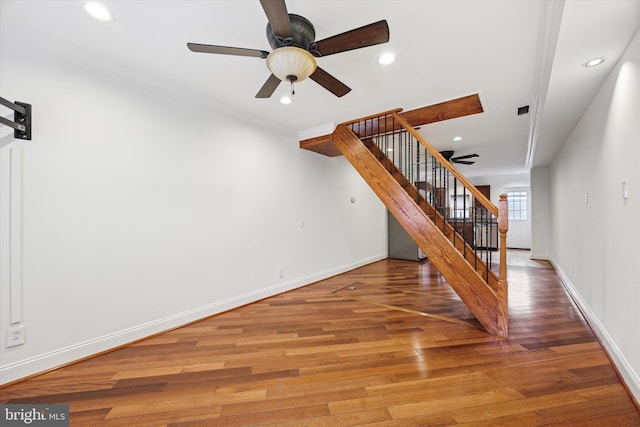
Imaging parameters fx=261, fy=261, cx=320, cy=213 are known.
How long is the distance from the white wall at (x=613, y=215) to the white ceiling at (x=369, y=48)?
0.21m

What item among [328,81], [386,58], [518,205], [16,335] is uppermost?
[386,58]

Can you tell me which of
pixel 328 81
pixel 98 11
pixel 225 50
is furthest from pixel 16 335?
pixel 328 81

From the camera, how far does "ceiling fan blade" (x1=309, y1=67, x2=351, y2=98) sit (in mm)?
1960

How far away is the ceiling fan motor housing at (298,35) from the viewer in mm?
1635

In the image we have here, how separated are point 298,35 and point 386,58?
2.84ft

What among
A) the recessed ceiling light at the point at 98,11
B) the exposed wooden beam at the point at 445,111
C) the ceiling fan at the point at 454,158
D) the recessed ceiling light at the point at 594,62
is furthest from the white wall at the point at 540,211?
the recessed ceiling light at the point at 98,11

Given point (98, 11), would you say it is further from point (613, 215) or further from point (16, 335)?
point (613, 215)

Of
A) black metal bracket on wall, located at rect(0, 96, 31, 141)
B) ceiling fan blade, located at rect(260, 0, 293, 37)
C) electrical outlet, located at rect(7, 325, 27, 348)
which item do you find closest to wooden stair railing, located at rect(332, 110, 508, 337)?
ceiling fan blade, located at rect(260, 0, 293, 37)

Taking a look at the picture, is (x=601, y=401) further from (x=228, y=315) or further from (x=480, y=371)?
(x=228, y=315)

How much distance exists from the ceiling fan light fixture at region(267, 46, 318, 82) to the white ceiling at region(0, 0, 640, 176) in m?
0.33

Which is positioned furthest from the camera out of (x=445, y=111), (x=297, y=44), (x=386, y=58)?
(x=445, y=111)

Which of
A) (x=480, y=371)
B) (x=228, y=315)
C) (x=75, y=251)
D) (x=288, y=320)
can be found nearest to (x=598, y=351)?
(x=480, y=371)

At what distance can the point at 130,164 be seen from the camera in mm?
2400

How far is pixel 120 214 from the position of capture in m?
2.32
